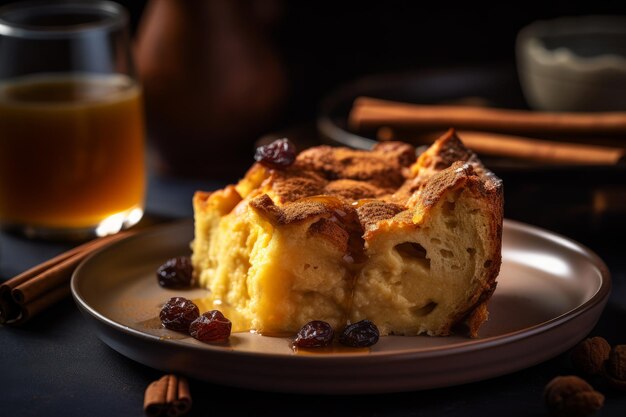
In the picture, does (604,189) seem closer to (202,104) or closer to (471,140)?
(471,140)

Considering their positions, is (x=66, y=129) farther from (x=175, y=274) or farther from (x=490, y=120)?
(x=490, y=120)

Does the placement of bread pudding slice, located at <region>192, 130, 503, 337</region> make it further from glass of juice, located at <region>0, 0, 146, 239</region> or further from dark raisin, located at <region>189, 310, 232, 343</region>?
glass of juice, located at <region>0, 0, 146, 239</region>

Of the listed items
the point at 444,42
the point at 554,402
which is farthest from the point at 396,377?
the point at 444,42

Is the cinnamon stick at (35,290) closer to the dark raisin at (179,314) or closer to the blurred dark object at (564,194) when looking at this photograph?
the dark raisin at (179,314)

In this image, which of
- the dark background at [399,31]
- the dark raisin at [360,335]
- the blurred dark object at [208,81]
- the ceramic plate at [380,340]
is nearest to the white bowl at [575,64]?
the dark background at [399,31]

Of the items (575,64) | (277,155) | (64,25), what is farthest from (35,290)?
(575,64)

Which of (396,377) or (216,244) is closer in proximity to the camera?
(396,377)

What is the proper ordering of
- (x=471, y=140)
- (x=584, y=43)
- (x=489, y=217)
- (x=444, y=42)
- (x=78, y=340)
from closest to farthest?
(x=489, y=217)
(x=78, y=340)
(x=471, y=140)
(x=584, y=43)
(x=444, y=42)
